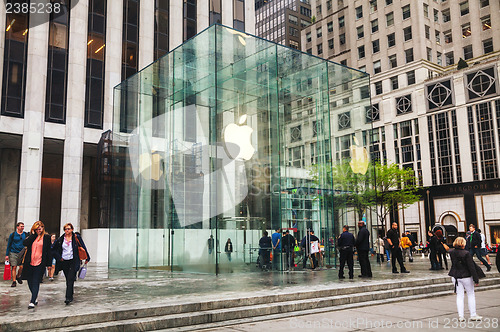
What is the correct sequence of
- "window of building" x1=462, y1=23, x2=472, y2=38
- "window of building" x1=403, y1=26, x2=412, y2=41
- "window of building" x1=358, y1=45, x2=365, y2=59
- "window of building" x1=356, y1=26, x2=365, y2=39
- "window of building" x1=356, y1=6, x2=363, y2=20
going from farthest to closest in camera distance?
"window of building" x1=356, y1=6, x2=363, y2=20
"window of building" x1=356, y1=26, x2=365, y2=39
"window of building" x1=358, y1=45, x2=365, y2=59
"window of building" x1=403, y1=26, x2=412, y2=41
"window of building" x1=462, y1=23, x2=472, y2=38

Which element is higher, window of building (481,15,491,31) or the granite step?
window of building (481,15,491,31)

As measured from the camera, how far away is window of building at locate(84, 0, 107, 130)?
30.9 m

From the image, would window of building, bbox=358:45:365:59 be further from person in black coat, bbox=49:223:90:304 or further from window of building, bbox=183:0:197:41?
person in black coat, bbox=49:223:90:304

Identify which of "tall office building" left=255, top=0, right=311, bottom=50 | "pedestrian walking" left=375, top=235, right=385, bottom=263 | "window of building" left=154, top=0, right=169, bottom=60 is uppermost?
"tall office building" left=255, top=0, right=311, bottom=50

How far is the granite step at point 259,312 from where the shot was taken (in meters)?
7.61

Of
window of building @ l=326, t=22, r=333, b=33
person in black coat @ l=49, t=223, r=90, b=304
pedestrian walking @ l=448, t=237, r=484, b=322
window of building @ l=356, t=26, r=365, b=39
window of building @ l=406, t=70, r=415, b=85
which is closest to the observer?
pedestrian walking @ l=448, t=237, r=484, b=322

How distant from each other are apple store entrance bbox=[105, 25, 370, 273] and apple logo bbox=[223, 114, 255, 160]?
0.04 m

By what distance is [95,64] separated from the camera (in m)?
31.6

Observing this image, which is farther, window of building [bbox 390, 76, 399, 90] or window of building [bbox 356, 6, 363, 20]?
window of building [bbox 356, 6, 363, 20]

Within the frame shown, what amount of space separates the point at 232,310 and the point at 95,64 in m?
27.1

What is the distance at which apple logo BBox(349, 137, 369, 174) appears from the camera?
20.3m

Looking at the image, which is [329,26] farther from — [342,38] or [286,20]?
[286,20]

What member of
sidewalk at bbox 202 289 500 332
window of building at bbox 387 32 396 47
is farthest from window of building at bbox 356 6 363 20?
sidewalk at bbox 202 289 500 332

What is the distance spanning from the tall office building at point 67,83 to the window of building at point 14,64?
0.18 ft
